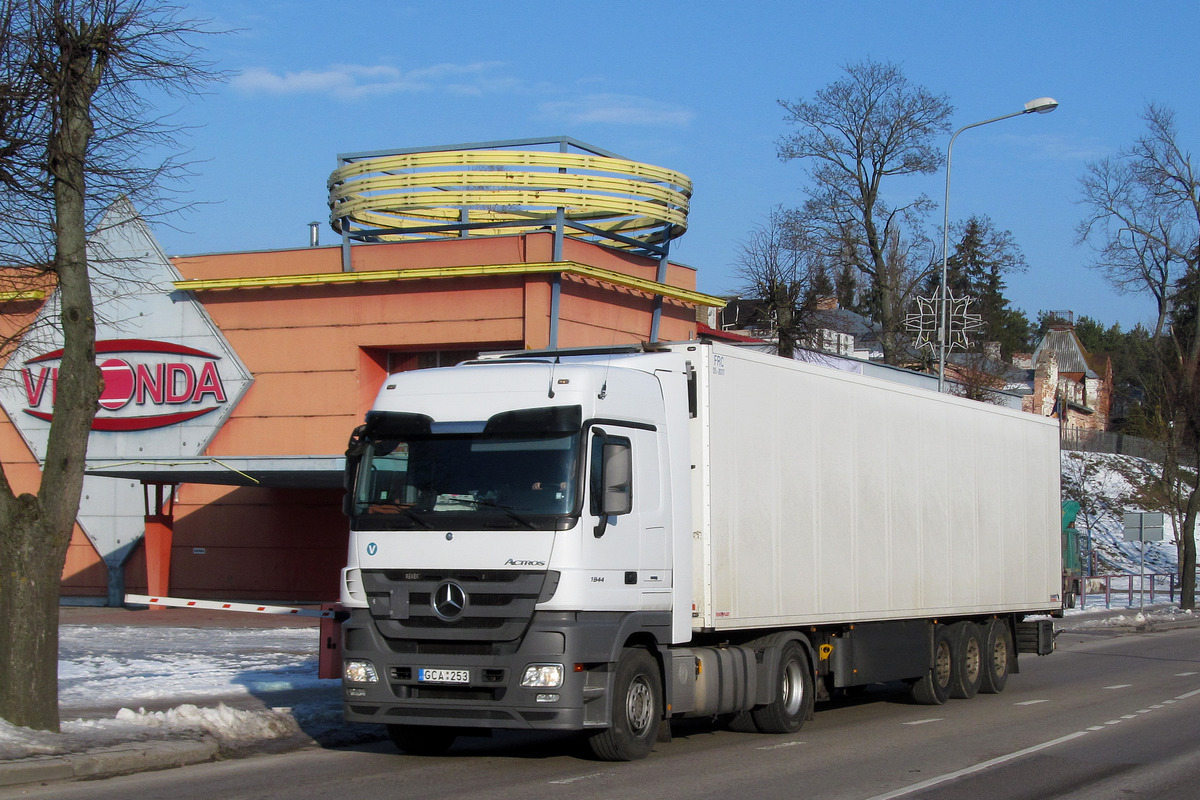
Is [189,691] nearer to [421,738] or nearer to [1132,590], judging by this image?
[421,738]

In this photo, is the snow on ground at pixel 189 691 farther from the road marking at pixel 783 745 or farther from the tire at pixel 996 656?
the tire at pixel 996 656

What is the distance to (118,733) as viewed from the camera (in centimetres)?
1090

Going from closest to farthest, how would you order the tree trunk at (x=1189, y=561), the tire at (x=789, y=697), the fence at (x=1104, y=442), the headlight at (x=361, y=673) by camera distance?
the headlight at (x=361, y=673) < the tire at (x=789, y=697) < the tree trunk at (x=1189, y=561) < the fence at (x=1104, y=442)

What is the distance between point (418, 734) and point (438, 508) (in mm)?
2307

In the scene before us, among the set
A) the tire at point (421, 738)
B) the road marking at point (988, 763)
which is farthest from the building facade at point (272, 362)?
the tire at point (421, 738)

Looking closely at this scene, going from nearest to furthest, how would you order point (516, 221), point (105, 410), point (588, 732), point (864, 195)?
point (588, 732) < point (516, 221) < point (105, 410) < point (864, 195)

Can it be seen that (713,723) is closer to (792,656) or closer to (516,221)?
(792,656)

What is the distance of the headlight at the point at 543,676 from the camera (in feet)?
31.1

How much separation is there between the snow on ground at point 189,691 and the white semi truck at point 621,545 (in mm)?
1687

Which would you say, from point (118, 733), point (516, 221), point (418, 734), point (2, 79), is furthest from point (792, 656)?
point (516, 221)

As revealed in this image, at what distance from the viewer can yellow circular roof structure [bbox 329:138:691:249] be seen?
2484cm

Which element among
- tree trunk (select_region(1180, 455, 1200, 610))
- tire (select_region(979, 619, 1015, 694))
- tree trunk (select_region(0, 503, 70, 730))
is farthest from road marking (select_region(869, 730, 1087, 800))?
tree trunk (select_region(1180, 455, 1200, 610))

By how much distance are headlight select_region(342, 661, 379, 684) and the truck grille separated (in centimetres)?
26

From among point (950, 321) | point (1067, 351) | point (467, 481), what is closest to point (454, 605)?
point (467, 481)
